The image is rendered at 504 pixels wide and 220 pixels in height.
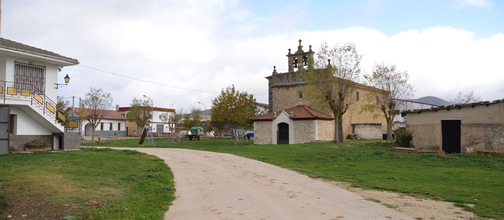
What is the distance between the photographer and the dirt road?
273 inches

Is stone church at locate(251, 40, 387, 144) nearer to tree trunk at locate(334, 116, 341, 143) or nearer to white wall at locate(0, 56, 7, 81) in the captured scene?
tree trunk at locate(334, 116, 341, 143)

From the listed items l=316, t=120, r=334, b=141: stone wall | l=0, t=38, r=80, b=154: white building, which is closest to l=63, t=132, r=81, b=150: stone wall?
l=0, t=38, r=80, b=154: white building

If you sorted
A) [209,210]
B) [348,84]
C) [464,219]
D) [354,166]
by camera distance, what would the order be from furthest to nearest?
1. [348,84]
2. [354,166]
3. [209,210]
4. [464,219]

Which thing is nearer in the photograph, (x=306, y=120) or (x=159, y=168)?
(x=159, y=168)

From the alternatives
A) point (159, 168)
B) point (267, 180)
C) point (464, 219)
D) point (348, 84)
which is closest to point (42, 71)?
point (159, 168)

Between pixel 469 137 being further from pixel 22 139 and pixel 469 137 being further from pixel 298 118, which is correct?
pixel 22 139

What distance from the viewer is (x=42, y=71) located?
66.5ft

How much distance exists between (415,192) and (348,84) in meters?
23.8

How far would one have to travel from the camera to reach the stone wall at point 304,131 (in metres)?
33.2

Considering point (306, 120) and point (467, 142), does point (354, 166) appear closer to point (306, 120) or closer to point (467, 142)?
point (467, 142)

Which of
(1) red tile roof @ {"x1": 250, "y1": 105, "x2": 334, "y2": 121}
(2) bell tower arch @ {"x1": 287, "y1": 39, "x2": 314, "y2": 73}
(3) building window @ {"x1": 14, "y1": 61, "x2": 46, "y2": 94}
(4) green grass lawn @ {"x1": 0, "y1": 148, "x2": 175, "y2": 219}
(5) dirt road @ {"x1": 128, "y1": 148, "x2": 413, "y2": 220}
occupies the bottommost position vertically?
(5) dirt road @ {"x1": 128, "y1": 148, "x2": 413, "y2": 220}

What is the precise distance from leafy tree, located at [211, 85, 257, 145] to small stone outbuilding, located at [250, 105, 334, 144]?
166cm

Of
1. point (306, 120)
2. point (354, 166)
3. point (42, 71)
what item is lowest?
point (354, 166)

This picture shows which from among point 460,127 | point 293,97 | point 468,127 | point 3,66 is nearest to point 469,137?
point 468,127
